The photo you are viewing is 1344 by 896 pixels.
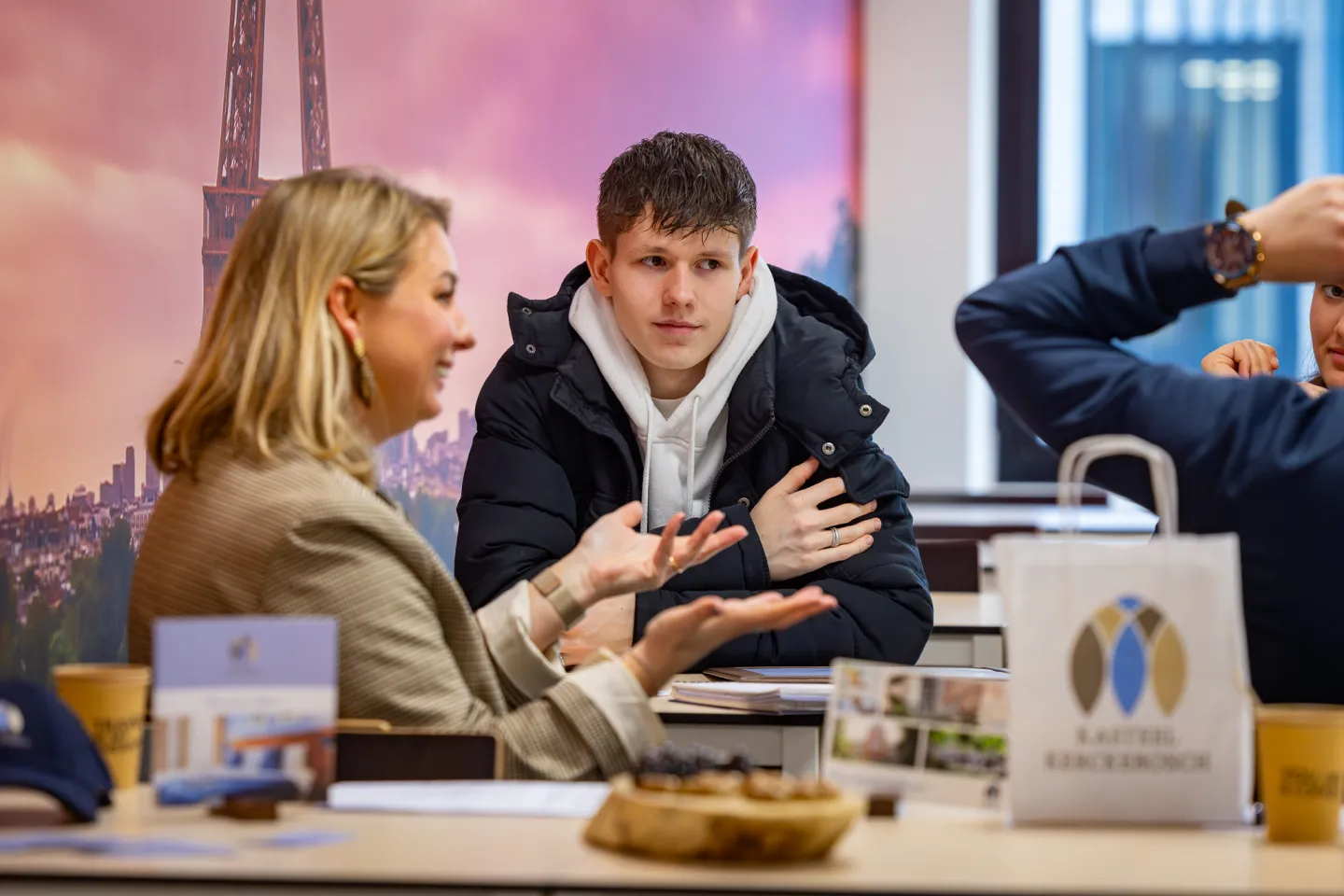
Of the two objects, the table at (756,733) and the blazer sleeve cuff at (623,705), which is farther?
the table at (756,733)

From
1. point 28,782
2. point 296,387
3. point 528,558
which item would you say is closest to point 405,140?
point 528,558

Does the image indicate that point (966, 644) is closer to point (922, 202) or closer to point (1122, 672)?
point (1122, 672)

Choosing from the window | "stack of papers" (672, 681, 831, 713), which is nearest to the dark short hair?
"stack of papers" (672, 681, 831, 713)

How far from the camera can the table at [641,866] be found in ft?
3.61

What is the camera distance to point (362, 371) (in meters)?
1.80

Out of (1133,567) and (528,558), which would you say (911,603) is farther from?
(1133,567)

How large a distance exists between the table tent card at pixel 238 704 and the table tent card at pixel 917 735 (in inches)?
17.3

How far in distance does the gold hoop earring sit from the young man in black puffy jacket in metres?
0.77

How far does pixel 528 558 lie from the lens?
254 centimetres

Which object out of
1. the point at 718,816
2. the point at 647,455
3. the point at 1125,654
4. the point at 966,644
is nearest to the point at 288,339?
the point at 718,816

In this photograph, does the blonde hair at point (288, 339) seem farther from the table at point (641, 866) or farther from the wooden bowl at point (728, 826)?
the wooden bowl at point (728, 826)

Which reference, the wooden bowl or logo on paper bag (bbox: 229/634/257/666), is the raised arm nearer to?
the wooden bowl

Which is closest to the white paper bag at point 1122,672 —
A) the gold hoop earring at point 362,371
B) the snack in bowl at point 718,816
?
the snack in bowl at point 718,816

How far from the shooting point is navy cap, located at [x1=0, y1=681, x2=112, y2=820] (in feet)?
4.17
